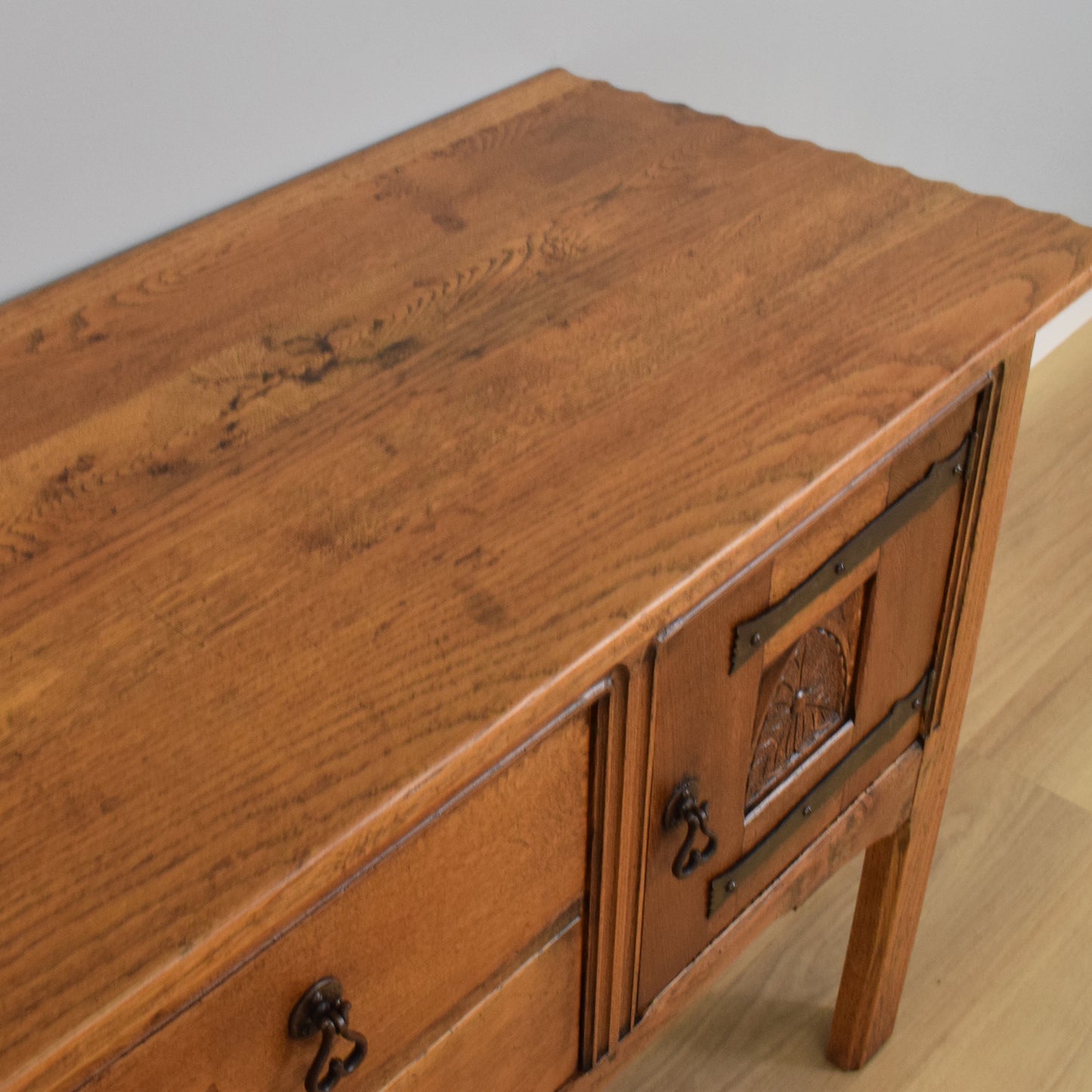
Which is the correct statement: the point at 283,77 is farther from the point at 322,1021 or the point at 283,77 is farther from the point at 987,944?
the point at 987,944

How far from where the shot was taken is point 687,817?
77 centimetres

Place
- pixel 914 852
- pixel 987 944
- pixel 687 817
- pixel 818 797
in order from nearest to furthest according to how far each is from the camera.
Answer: pixel 687 817 < pixel 818 797 < pixel 914 852 < pixel 987 944

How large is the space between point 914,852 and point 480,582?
0.68m

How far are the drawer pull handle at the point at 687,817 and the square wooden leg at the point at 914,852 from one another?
1.01 feet

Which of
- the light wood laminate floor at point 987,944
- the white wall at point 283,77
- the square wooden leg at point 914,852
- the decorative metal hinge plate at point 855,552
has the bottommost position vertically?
the light wood laminate floor at point 987,944

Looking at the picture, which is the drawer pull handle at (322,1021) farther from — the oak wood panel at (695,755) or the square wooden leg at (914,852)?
the square wooden leg at (914,852)

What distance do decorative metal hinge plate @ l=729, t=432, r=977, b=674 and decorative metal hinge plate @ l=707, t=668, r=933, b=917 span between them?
189 mm

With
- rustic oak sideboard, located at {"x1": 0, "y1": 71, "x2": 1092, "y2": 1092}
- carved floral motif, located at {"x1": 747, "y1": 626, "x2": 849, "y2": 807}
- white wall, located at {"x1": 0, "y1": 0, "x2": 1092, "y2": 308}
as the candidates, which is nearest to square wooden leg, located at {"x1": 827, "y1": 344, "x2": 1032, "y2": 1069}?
rustic oak sideboard, located at {"x1": 0, "y1": 71, "x2": 1092, "y2": 1092}

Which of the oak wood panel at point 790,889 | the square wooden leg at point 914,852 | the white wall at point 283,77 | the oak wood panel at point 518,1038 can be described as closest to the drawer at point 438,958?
the oak wood panel at point 518,1038

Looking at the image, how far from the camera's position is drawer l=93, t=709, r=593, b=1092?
568 mm

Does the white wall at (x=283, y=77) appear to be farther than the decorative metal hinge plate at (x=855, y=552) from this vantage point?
Yes

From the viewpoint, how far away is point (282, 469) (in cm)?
71

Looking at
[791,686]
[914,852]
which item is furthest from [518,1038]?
[914,852]

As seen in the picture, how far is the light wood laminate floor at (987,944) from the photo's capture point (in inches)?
52.1
